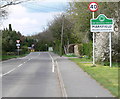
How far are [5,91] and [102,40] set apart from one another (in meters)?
14.7

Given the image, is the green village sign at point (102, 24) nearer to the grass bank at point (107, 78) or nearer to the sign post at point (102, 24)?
the sign post at point (102, 24)

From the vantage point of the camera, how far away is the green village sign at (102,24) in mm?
21266

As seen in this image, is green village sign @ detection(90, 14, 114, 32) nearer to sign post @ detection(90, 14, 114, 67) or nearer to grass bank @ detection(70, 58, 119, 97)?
sign post @ detection(90, 14, 114, 67)

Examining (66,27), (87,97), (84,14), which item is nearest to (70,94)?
(87,97)

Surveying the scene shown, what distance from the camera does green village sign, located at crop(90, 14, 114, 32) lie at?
21.3 meters

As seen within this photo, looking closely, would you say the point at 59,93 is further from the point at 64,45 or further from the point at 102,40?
the point at 64,45

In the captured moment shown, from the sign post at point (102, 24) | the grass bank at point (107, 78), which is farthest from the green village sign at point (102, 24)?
the grass bank at point (107, 78)

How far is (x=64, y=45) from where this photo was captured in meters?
65.1

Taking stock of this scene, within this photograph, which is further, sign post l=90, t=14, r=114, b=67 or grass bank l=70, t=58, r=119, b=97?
sign post l=90, t=14, r=114, b=67

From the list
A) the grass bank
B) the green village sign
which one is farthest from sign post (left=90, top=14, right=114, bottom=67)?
the grass bank

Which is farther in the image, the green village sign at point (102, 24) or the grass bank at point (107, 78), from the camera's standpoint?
the green village sign at point (102, 24)

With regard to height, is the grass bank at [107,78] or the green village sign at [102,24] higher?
the green village sign at [102,24]

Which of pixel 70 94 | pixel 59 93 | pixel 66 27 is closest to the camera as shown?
pixel 70 94

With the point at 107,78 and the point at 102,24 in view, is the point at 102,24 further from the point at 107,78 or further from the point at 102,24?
the point at 107,78
